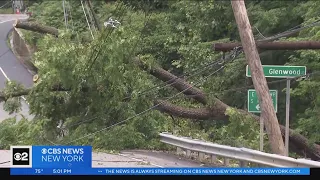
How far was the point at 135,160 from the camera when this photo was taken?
1331cm

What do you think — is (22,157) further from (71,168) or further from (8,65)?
(8,65)

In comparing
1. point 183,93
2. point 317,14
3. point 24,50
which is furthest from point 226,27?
point 24,50

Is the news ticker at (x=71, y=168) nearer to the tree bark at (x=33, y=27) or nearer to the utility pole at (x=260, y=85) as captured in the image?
the utility pole at (x=260, y=85)

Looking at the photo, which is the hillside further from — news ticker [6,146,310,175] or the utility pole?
news ticker [6,146,310,175]

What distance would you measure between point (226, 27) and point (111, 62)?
45.7 feet

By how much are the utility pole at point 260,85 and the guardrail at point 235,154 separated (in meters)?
0.70

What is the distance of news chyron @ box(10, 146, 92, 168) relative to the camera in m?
9.44

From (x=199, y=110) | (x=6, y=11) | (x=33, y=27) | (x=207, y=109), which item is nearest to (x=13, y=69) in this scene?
(x=6, y=11)

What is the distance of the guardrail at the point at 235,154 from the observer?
988cm

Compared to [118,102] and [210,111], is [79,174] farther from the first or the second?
[210,111]

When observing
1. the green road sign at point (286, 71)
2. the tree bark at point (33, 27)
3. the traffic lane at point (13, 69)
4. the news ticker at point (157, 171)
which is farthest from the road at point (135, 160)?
the traffic lane at point (13, 69)

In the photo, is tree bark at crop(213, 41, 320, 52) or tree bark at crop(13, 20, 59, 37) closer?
tree bark at crop(213, 41, 320, 52)

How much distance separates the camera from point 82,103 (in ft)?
54.7

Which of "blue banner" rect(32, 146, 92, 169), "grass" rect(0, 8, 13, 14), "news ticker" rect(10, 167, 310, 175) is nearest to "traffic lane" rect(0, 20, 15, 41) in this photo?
"grass" rect(0, 8, 13, 14)
